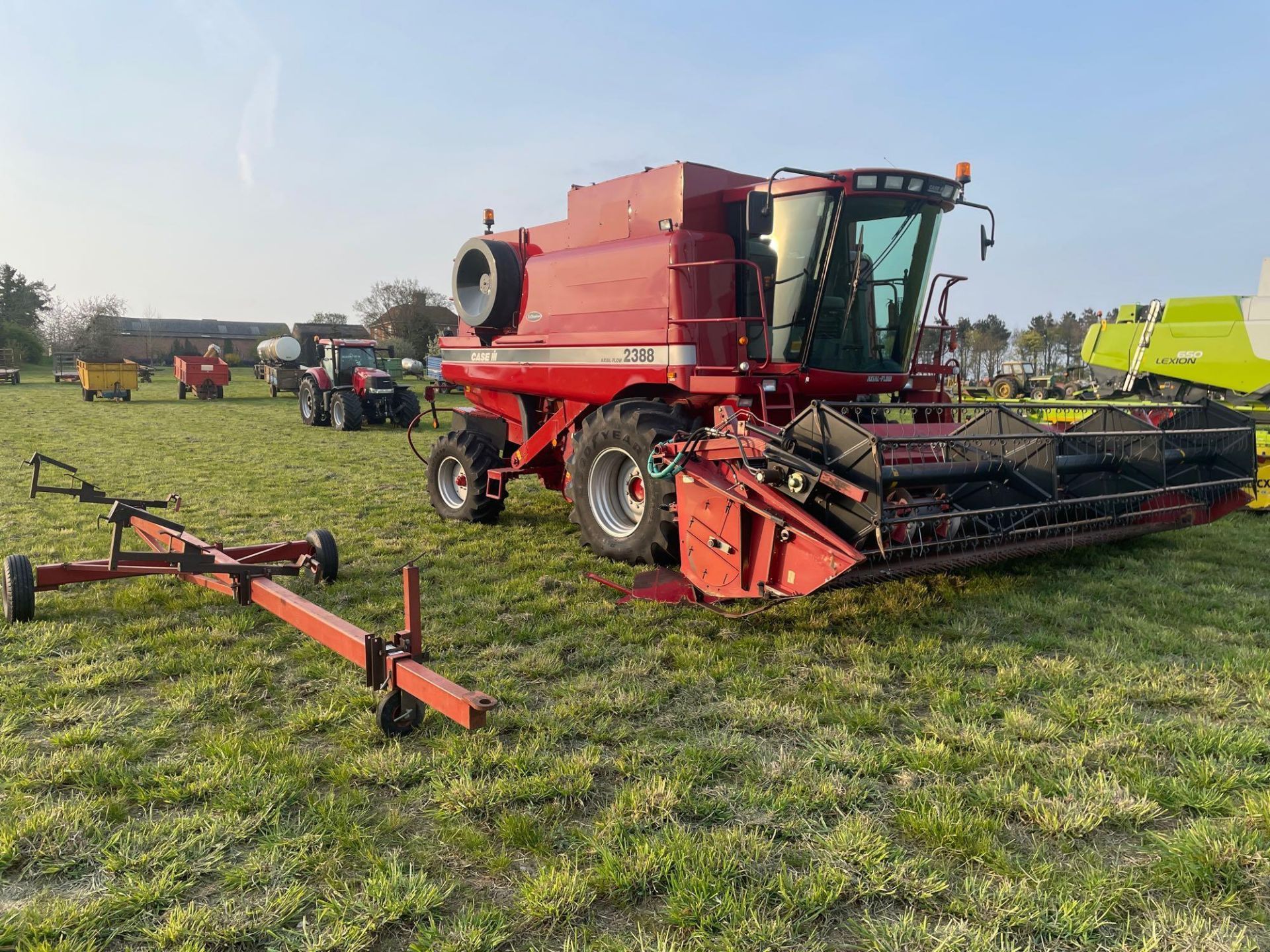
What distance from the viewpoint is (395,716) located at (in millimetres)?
3227

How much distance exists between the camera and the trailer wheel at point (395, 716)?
317 centimetres

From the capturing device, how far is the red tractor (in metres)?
19.2

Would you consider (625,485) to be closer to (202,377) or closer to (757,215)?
(757,215)

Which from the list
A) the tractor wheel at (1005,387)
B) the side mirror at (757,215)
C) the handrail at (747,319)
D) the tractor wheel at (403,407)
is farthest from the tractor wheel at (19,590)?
the tractor wheel at (1005,387)

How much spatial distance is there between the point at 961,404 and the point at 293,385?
27.8m

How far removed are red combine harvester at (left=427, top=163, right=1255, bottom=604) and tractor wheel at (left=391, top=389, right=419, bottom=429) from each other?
12.7 m

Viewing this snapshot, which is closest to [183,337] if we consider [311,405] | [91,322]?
[91,322]

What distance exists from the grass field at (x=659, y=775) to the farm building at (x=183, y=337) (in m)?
69.0

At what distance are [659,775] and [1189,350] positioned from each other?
45.5 ft

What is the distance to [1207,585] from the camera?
5238 mm

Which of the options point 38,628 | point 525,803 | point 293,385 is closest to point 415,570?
point 525,803

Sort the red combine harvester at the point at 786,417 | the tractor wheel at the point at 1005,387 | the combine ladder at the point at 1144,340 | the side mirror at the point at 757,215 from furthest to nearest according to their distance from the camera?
the tractor wheel at the point at 1005,387 < the combine ladder at the point at 1144,340 < the side mirror at the point at 757,215 < the red combine harvester at the point at 786,417

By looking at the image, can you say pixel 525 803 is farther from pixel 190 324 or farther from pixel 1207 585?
pixel 190 324

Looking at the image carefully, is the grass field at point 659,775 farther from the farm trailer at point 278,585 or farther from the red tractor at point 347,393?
the red tractor at point 347,393
